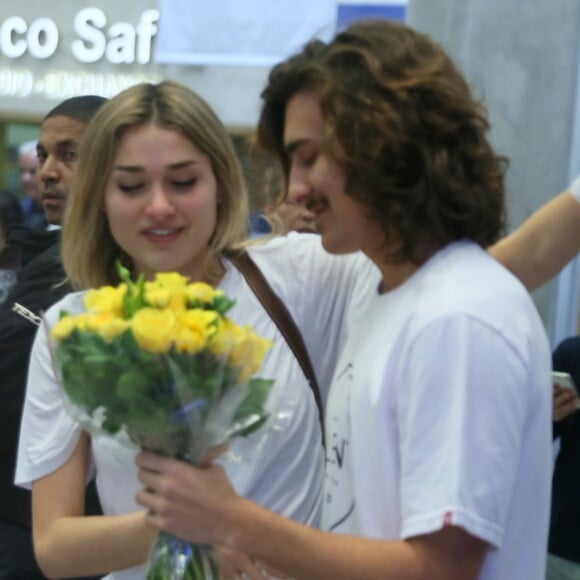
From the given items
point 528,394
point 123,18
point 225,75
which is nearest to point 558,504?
point 528,394

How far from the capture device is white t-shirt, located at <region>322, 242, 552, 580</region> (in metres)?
1.52

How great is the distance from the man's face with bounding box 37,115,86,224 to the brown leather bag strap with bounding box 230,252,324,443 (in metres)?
1.37

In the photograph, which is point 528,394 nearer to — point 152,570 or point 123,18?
point 152,570

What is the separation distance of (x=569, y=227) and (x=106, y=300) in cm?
94

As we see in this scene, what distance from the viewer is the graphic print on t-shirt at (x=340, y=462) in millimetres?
1754

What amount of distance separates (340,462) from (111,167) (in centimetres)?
85

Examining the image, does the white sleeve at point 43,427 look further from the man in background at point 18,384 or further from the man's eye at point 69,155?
the man's eye at point 69,155

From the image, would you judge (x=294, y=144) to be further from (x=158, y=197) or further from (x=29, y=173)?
(x=29, y=173)

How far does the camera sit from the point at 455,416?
1.52 m

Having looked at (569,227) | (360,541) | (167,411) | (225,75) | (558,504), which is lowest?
(558,504)

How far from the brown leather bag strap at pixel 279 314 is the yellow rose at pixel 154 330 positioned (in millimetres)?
654

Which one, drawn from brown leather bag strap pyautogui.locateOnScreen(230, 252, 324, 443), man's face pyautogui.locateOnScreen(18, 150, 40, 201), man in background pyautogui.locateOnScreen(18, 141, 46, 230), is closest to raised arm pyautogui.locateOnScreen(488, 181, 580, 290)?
brown leather bag strap pyautogui.locateOnScreen(230, 252, 324, 443)

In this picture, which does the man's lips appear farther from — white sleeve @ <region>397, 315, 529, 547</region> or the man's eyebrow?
white sleeve @ <region>397, 315, 529, 547</region>

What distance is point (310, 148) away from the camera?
1.78 meters
